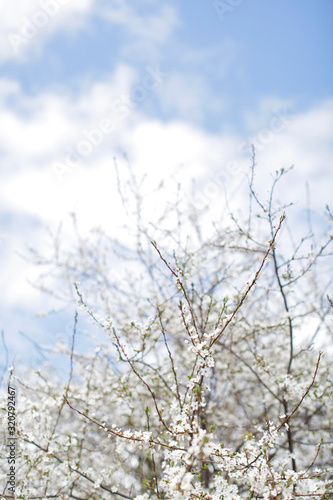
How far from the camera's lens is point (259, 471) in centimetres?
227

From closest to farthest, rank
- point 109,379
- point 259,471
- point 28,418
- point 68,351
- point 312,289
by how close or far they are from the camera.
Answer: point 259,471
point 28,418
point 109,379
point 68,351
point 312,289

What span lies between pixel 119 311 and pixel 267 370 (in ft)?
10.4

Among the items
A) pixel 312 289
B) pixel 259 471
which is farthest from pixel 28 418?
pixel 312 289

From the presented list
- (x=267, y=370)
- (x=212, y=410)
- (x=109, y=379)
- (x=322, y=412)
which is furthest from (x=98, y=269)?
(x=322, y=412)

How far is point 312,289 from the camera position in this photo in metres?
6.70

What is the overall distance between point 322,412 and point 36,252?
5.48 meters

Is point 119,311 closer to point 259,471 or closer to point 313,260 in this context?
point 313,260

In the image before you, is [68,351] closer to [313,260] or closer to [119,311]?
[119,311]

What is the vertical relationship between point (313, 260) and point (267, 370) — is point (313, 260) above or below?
above

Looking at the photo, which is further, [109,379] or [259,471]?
[109,379]

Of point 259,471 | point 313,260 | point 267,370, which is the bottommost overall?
point 259,471

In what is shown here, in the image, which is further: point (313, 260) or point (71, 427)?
point (71, 427)

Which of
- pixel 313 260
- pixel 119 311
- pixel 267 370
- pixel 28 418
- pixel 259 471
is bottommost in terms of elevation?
pixel 259 471

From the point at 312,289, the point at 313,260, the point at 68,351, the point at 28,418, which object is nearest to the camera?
the point at 28,418
